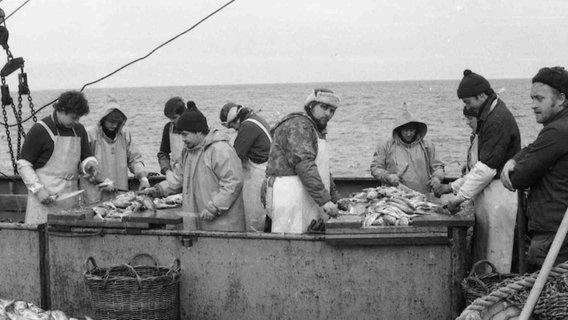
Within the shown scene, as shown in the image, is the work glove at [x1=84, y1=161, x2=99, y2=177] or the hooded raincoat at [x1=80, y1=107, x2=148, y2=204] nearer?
→ the work glove at [x1=84, y1=161, x2=99, y2=177]

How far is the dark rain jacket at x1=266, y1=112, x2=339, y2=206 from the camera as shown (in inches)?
308

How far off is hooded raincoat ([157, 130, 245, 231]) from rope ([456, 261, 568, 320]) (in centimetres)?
274

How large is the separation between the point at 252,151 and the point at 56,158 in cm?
217

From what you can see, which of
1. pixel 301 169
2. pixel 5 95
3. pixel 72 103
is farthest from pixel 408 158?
pixel 5 95

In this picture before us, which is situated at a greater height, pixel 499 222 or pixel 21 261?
pixel 499 222

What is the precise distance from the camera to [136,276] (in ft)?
23.9

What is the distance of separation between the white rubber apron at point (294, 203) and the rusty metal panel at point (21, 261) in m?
2.25

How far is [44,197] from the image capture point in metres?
9.24

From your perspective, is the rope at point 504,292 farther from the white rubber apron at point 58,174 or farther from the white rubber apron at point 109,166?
the white rubber apron at point 109,166

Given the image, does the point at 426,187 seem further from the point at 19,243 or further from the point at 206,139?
the point at 19,243

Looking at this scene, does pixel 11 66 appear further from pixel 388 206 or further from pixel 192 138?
pixel 388 206

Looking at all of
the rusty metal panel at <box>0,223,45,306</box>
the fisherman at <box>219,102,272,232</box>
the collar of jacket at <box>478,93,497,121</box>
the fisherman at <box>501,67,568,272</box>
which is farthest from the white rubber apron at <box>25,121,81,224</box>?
the fisherman at <box>501,67,568,272</box>

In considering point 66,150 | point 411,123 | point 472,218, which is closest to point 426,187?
point 411,123

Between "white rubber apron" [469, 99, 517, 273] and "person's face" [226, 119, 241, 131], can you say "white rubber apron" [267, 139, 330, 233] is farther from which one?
"person's face" [226, 119, 241, 131]
